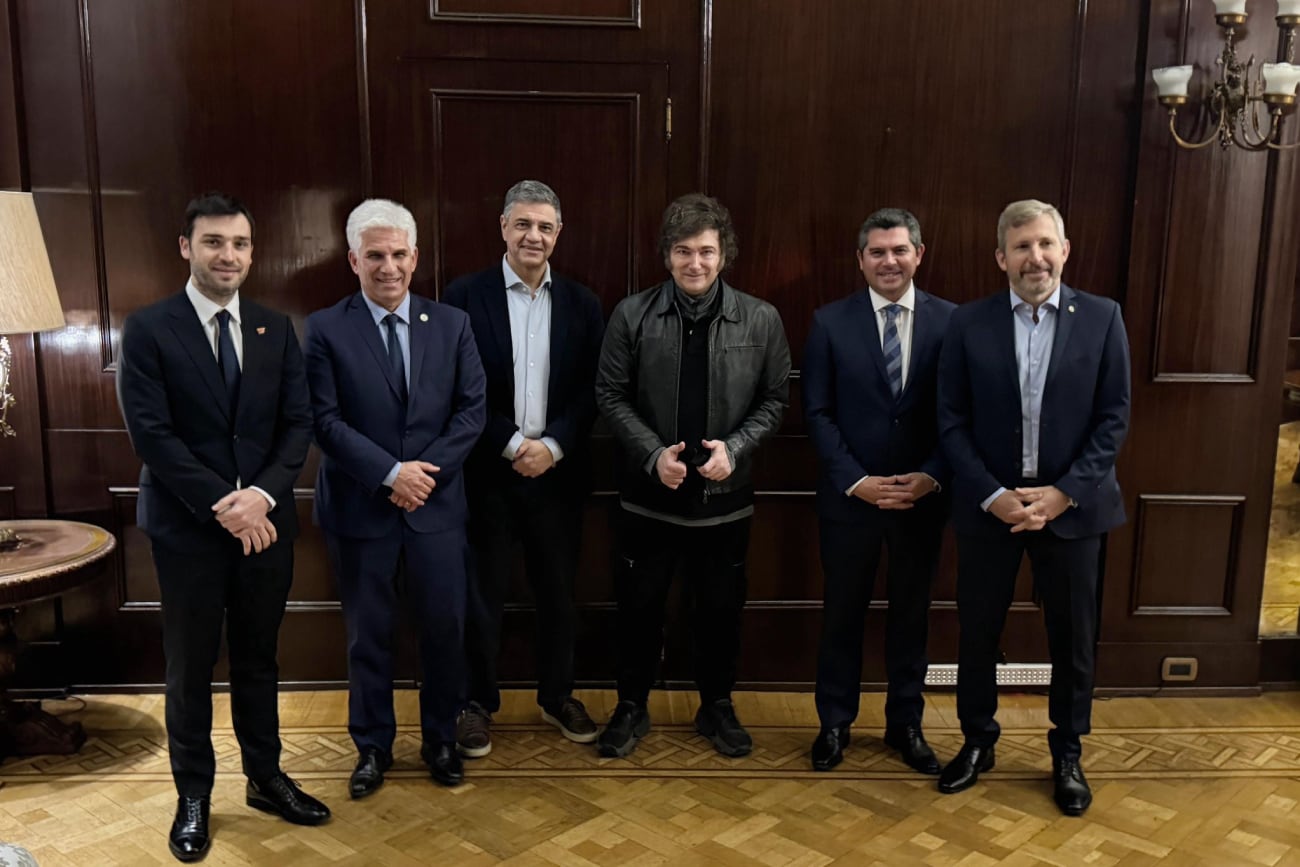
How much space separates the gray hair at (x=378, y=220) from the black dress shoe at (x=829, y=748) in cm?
188

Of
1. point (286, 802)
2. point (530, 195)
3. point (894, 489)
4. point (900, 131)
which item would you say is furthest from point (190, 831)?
point (900, 131)

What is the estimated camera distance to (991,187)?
12.7 feet

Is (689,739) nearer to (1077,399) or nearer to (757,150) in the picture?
(1077,399)

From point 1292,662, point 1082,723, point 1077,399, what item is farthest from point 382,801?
point 1292,662

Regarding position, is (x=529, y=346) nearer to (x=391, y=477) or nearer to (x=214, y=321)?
(x=391, y=477)

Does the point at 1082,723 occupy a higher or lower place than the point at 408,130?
lower

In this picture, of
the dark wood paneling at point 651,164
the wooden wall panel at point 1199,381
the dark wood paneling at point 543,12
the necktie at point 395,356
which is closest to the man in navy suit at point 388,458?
the necktie at point 395,356

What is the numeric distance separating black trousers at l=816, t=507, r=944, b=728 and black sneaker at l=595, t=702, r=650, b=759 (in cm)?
55

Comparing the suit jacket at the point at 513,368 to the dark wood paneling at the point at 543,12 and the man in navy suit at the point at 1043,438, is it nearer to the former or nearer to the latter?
the dark wood paneling at the point at 543,12

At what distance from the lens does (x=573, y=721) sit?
12.0ft

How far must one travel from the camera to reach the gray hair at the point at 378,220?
3.16 m

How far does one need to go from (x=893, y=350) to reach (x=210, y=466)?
1892 mm

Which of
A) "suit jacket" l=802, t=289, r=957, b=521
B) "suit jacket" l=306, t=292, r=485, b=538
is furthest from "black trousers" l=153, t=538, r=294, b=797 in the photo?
"suit jacket" l=802, t=289, r=957, b=521

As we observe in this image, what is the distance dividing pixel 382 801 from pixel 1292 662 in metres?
3.13
